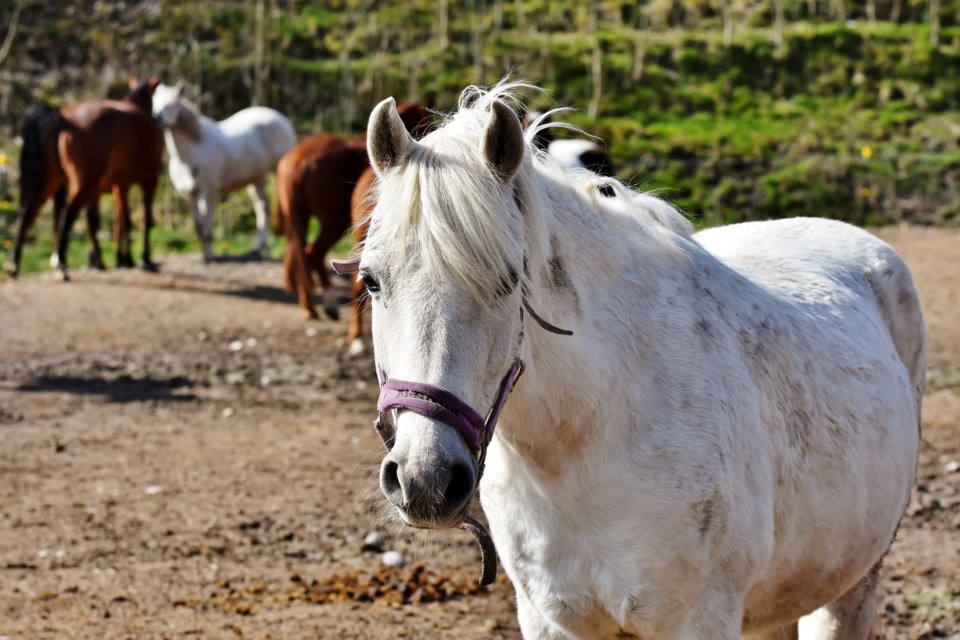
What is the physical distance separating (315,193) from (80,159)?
318 cm

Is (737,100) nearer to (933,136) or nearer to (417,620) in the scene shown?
(933,136)

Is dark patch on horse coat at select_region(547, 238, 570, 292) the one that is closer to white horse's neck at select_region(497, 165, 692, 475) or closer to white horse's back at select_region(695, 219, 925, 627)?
white horse's neck at select_region(497, 165, 692, 475)

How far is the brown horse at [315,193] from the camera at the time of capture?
930 centimetres

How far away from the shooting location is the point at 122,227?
39.3ft

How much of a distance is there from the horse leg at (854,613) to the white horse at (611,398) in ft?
0.79

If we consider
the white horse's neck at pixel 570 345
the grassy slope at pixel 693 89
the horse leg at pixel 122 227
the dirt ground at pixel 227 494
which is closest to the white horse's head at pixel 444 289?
the white horse's neck at pixel 570 345

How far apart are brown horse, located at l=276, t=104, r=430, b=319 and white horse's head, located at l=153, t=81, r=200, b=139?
346cm

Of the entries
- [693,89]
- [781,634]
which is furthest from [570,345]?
[693,89]

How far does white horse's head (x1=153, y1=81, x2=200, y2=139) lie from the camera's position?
491 inches

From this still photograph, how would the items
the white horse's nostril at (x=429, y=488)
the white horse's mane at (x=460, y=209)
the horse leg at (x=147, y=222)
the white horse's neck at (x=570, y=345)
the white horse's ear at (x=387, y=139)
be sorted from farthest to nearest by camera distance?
the horse leg at (x=147, y=222)
the white horse's neck at (x=570, y=345)
the white horse's ear at (x=387, y=139)
the white horse's mane at (x=460, y=209)
the white horse's nostril at (x=429, y=488)

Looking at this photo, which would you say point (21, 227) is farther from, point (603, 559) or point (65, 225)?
point (603, 559)

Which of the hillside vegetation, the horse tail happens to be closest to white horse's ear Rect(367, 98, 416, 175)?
the horse tail

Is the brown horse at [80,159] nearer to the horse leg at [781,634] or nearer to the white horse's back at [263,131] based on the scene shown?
the white horse's back at [263,131]

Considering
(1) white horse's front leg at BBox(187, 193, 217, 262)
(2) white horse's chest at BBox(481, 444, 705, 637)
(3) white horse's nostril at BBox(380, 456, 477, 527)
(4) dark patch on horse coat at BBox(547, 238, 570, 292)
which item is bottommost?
(1) white horse's front leg at BBox(187, 193, 217, 262)
